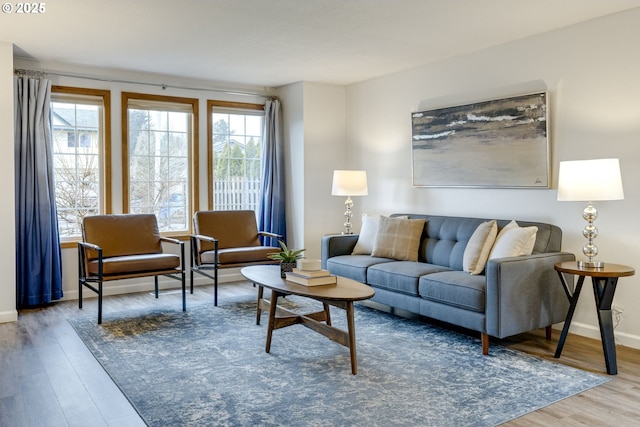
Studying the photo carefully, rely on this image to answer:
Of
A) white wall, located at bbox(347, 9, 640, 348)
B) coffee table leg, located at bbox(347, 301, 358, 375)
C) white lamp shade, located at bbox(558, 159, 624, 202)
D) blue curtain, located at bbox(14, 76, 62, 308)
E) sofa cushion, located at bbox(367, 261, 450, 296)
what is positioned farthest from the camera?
blue curtain, located at bbox(14, 76, 62, 308)

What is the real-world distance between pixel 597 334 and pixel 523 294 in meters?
0.86

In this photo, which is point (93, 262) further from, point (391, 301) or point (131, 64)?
point (391, 301)

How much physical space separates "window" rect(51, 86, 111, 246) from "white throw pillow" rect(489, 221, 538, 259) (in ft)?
12.7

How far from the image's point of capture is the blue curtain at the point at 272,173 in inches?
246

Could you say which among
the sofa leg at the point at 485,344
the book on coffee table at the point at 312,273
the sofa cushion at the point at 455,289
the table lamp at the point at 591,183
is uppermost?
the table lamp at the point at 591,183

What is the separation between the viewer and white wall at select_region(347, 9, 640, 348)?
144 inches

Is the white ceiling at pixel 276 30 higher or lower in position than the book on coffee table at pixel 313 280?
higher

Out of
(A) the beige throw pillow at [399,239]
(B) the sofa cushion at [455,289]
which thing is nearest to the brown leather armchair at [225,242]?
(A) the beige throw pillow at [399,239]

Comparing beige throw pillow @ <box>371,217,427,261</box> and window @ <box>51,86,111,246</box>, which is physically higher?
window @ <box>51,86,111,246</box>

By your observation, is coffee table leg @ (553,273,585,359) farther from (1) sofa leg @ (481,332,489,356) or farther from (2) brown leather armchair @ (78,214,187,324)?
(2) brown leather armchair @ (78,214,187,324)

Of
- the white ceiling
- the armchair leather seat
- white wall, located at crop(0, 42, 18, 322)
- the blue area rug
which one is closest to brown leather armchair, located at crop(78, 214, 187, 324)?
the armchair leather seat

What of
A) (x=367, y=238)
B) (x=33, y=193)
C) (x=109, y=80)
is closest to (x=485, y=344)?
(x=367, y=238)

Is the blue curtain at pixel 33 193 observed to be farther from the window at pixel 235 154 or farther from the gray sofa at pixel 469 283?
the gray sofa at pixel 469 283

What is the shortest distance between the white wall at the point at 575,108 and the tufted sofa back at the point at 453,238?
0.18 metres
